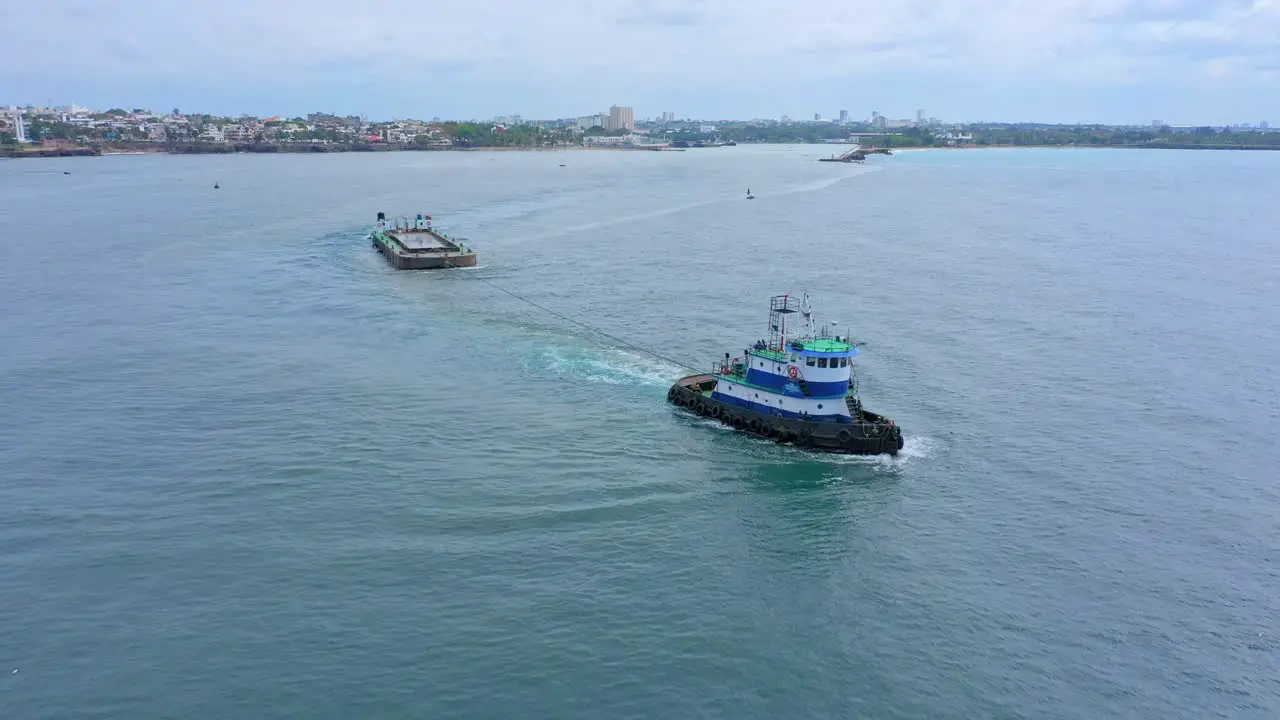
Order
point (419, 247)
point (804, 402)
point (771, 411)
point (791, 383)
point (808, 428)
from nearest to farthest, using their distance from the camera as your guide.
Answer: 1. point (808, 428)
2. point (804, 402)
3. point (791, 383)
4. point (771, 411)
5. point (419, 247)

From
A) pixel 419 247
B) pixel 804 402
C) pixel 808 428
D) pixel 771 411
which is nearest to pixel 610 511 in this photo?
pixel 808 428

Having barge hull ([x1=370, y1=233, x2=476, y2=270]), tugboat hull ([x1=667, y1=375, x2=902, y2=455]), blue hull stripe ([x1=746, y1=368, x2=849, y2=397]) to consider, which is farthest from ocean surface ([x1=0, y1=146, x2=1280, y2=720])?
barge hull ([x1=370, y1=233, x2=476, y2=270])

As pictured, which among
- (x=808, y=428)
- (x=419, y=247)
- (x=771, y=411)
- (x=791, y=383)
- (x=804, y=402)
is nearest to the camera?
(x=808, y=428)

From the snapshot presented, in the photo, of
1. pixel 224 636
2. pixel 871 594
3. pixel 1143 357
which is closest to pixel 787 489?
pixel 871 594

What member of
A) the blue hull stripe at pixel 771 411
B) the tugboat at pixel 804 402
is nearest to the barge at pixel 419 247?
the blue hull stripe at pixel 771 411

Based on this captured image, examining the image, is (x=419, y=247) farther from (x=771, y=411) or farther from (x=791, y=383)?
(x=791, y=383)

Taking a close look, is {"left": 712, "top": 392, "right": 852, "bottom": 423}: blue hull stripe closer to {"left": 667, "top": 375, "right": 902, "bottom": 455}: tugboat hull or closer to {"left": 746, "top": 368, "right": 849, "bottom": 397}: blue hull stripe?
{"left": 667, "top": 375, "right": 902, "bottom": 455}: tugboat hull

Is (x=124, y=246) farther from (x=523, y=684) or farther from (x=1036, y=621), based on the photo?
(x=1036, y=621)
